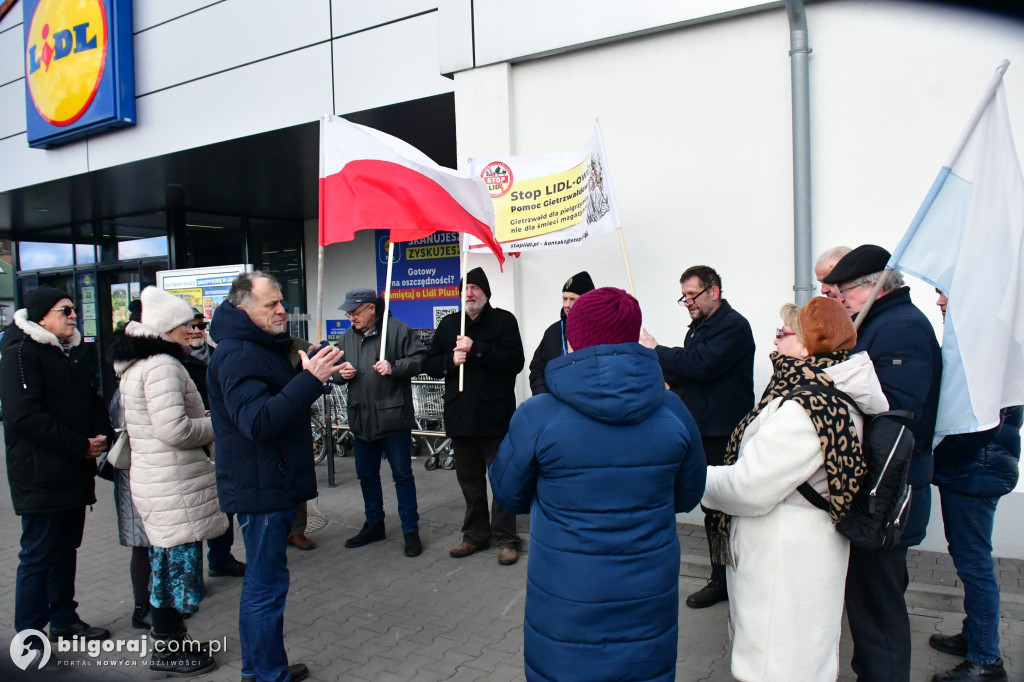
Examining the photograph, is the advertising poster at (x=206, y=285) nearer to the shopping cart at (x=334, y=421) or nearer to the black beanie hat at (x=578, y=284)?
the shopping cart at (x=334, y=421)

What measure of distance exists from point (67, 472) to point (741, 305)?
4560 millimetres

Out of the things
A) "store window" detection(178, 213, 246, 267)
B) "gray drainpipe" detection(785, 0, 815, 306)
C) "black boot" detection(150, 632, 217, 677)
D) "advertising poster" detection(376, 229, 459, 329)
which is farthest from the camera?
"store window" detection(178, 213, 246, 267)

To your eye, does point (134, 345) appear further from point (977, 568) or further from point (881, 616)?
point (977, 568)

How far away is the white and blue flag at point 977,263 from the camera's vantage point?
3211mm

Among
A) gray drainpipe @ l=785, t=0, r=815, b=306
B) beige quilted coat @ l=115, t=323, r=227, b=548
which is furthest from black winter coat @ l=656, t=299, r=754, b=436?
beige quilted coat @ l=115, t=323, r=227, b=548

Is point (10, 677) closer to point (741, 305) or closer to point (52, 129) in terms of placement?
point (741, 305)

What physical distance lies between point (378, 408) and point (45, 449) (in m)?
2.23

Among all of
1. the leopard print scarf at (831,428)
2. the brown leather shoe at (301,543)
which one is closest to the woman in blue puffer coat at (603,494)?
the leopard print scarf at (831,428)

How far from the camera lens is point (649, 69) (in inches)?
233

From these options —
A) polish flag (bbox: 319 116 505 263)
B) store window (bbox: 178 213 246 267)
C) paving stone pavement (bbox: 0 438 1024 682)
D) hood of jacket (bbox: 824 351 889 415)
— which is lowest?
paving stone pavement (bbox: 0 438 1024 682)

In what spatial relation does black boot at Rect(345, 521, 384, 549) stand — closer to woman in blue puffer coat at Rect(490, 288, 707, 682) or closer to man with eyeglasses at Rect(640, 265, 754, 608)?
man with eyeglasses at Rect(640, 265, 754, 608)

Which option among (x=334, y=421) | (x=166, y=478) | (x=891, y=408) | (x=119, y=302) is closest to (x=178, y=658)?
(x=166, y=478)

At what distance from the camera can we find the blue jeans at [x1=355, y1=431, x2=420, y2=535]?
5793 millimetres

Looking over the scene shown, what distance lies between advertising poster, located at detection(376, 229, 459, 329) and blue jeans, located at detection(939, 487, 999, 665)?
7952mm
